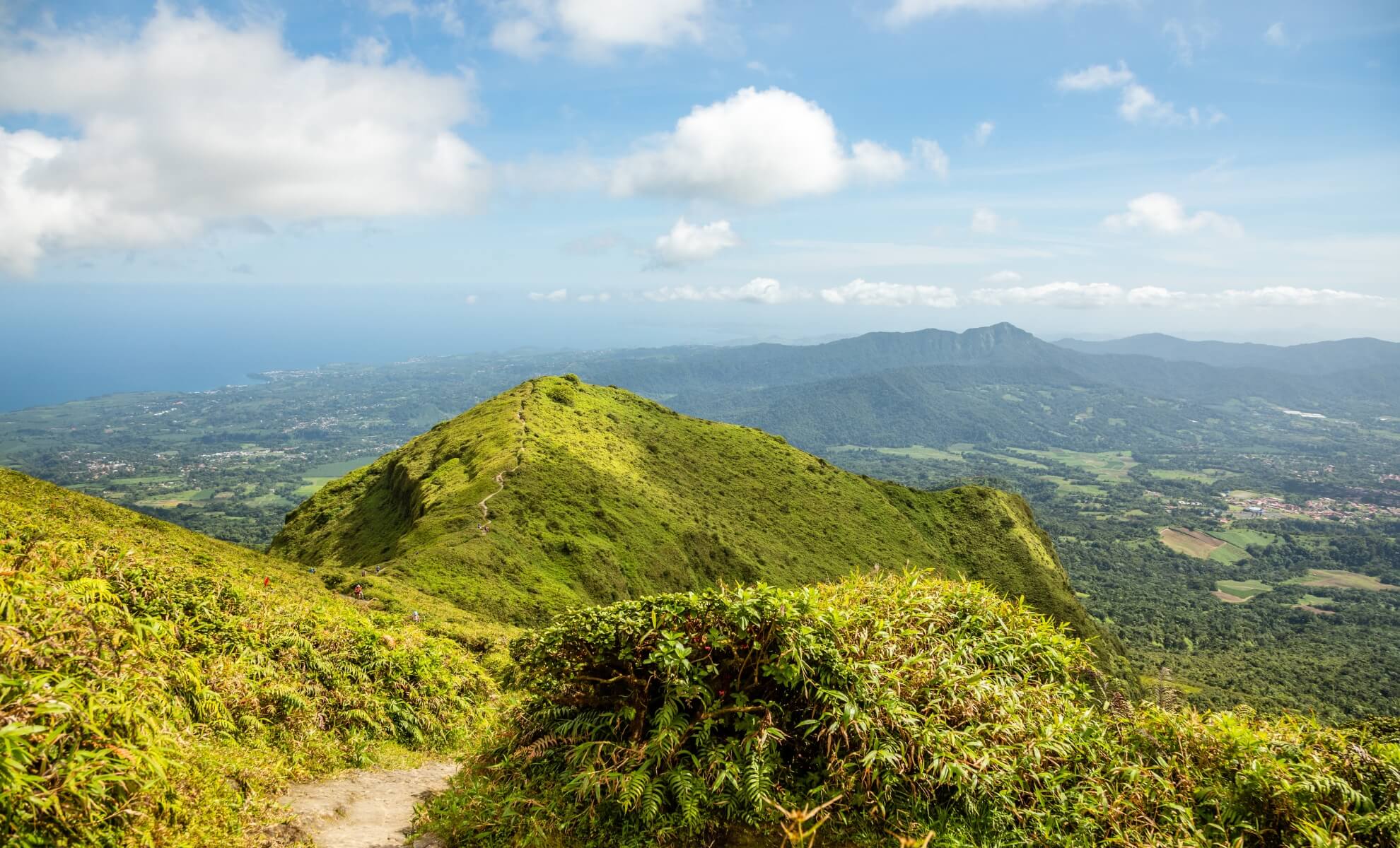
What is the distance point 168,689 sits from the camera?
22.7 feet

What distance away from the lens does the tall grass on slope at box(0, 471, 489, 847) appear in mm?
4055

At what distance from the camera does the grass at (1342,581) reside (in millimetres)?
173750

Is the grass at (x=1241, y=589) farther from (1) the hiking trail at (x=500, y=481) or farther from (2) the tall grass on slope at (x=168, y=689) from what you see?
(2) the tall grass on slope at (x=168, y=689)

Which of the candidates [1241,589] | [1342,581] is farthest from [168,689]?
[1342,581]

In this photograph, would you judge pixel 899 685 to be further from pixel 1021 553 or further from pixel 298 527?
pixel 1021 553

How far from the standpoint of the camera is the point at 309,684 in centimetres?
989

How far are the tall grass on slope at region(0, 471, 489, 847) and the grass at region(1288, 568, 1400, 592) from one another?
23485 centimetres

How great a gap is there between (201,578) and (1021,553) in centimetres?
7991

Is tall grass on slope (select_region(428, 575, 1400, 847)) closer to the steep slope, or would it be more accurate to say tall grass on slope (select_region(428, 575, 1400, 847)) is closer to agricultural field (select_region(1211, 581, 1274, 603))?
the steep slope

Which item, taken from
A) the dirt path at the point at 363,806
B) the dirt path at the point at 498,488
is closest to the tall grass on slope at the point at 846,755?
the dirt path at the point at 363,806

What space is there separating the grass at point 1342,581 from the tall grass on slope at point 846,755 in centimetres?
23140

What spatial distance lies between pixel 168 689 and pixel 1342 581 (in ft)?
845

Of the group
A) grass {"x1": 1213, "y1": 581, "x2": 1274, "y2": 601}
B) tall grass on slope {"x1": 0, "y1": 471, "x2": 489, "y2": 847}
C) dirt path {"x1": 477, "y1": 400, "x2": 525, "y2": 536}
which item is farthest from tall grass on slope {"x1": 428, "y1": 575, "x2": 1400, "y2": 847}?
grass {"x1": 1213, "y1": 581, "x2": 1274, "y2": 601}

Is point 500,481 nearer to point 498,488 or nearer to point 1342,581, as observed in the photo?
point 498,488
